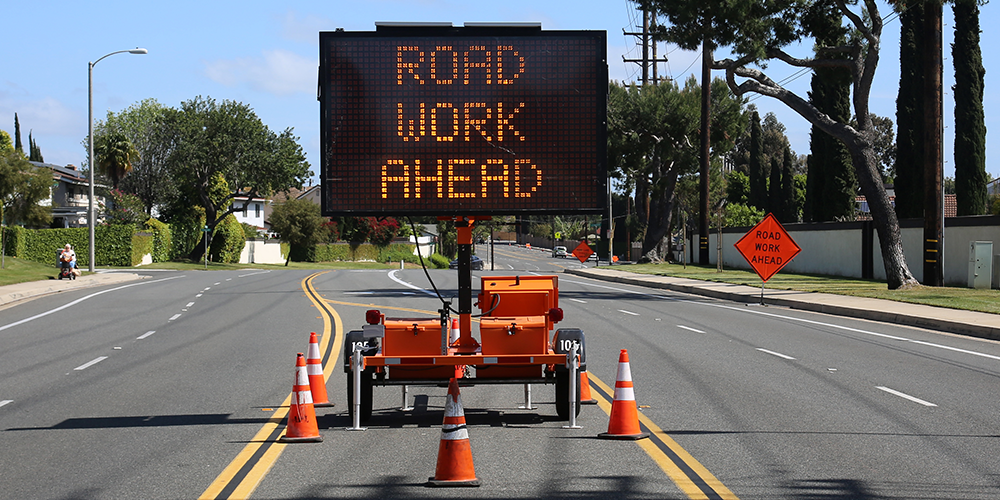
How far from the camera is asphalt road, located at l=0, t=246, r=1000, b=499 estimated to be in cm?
676

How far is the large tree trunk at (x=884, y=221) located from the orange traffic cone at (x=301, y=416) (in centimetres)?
2613

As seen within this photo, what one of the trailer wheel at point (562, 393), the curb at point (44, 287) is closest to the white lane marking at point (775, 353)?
the trailer wheel at point (562, 393)

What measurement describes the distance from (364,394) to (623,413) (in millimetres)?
2409

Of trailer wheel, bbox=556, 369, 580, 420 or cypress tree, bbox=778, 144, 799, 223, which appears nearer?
trailer wheel, bbox=556, 369, 580, 420

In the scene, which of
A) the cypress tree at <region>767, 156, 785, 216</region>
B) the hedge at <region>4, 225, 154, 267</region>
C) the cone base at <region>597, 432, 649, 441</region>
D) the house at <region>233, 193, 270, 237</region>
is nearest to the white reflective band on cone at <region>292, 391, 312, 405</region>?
the cone base at <region>597, 432, 649, 441</region>

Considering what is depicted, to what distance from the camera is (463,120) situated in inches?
366

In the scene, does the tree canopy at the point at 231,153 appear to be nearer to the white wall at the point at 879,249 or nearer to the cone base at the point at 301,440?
the white wall at the point at 879,249

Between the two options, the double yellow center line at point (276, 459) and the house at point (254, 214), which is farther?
the house at point (254, 214)

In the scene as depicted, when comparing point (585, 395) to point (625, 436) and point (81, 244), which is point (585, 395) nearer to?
point (625, 436)

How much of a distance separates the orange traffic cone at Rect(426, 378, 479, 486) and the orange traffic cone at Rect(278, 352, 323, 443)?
182 cm

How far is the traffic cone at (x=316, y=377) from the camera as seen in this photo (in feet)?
32.7

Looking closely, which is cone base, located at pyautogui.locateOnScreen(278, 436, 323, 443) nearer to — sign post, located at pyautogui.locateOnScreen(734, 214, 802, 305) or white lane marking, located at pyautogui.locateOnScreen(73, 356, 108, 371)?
white lane marking, located at pyautogui.locateOnScreen(73, 356, 108, 371)

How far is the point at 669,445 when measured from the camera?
8.02m

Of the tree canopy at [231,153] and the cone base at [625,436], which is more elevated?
the tree canopy at [231,153]
